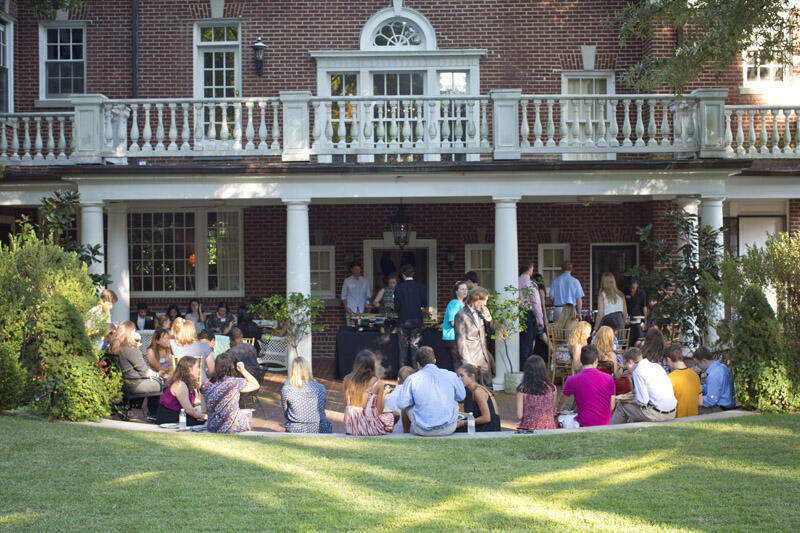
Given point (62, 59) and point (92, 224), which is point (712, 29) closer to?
point (92, 224)

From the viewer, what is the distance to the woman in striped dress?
26.0ft

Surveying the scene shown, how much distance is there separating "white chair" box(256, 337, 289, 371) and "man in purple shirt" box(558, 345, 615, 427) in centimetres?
579

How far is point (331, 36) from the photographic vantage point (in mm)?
16422

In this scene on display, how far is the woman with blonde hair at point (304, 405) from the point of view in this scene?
8.12 meters

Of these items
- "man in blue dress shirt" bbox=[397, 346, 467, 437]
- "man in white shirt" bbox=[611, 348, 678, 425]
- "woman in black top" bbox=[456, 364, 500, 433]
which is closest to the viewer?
"man in blue dress shirt" bbox=[397, 346, 467, 437]

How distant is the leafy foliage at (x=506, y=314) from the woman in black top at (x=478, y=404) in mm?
3957

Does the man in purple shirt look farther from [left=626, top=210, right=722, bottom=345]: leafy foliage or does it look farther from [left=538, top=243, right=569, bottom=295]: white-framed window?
[left=538, top=243, right=569, bottom=295]: white-framed window

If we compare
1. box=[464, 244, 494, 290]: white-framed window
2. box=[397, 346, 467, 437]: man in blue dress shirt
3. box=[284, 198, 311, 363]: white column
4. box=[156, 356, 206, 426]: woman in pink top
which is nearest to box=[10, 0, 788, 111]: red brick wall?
box=[464, 244, 494, 290]: white-framed window

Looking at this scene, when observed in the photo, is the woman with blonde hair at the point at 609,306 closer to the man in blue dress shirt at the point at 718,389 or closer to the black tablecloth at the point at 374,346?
the black tablecloth at the point at 374,346

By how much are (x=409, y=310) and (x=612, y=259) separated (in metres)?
6.28

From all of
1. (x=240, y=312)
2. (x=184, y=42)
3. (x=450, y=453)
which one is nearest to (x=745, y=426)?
(x=450, y=453)

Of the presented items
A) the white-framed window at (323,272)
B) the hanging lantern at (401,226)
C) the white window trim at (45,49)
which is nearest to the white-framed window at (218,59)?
the white window trim at (45,49)

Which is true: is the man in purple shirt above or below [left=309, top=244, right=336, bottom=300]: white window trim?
below

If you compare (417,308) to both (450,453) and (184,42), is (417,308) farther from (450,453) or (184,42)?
(184,42)
